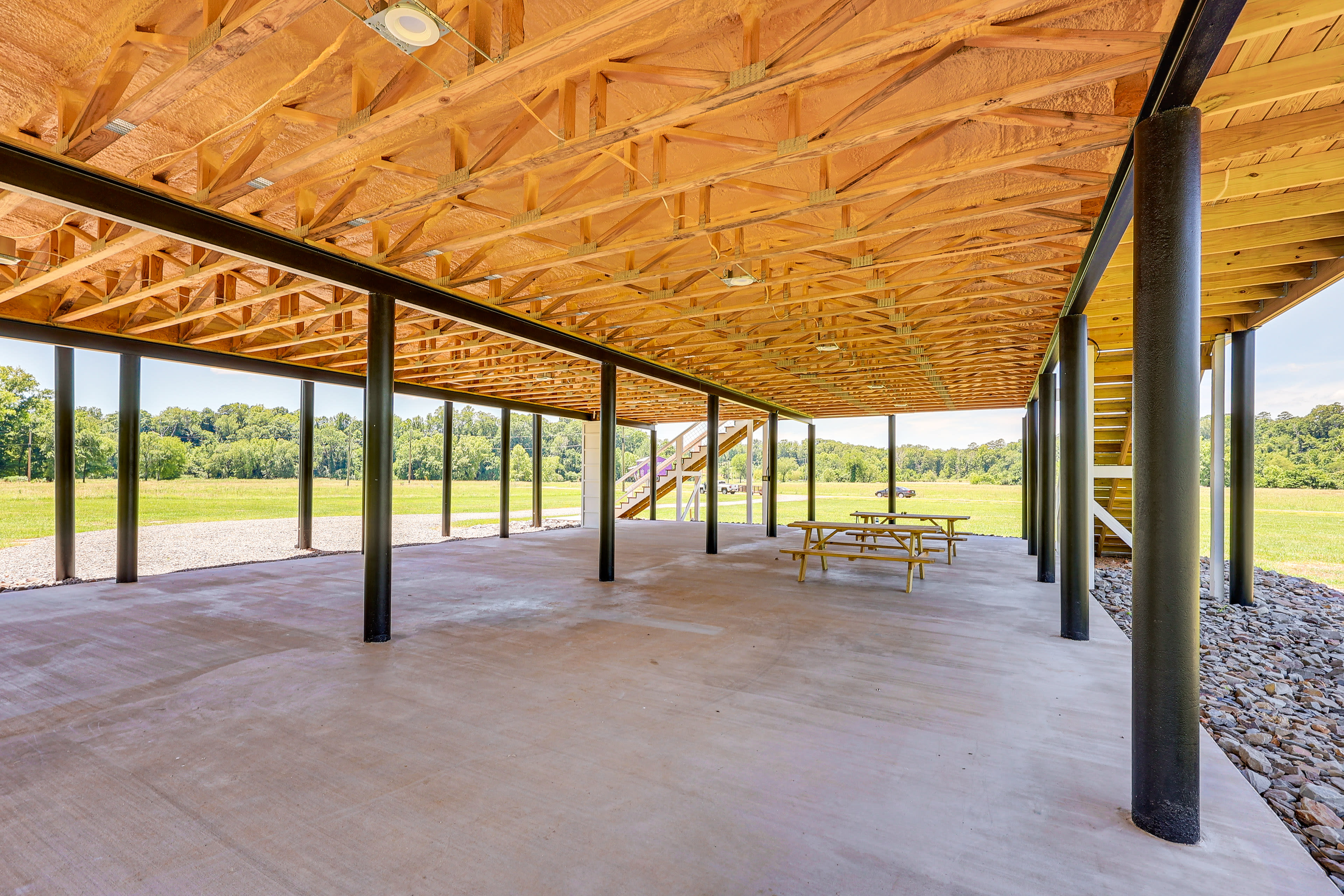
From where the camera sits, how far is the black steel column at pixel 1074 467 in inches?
221

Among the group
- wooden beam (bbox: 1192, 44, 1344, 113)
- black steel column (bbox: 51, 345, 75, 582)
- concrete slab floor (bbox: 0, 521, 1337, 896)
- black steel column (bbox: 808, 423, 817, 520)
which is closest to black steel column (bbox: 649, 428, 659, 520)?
black steel column (bbox: 808, 423, 817, 520)

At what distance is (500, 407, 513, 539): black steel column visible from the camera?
47.9 ft

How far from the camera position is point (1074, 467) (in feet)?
19.0

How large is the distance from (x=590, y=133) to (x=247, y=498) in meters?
24.2

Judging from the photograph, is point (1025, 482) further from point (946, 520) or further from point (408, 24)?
point (408, 24)

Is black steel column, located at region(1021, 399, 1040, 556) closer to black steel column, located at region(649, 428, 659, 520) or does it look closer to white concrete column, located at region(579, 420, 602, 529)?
black steel column, located at region(649, 428, 659, 520)

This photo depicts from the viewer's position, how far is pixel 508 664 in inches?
185

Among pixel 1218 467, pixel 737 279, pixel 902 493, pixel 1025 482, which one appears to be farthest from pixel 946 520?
pixel 902 493

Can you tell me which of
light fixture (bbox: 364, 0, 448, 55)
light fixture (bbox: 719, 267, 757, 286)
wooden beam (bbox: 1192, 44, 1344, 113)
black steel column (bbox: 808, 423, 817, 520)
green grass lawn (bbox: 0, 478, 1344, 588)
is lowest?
green grass lawn (bbox: 0, 478, 1344, 588)

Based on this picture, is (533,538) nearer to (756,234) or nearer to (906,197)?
(756,234)

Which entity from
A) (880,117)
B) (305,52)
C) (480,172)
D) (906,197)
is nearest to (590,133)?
(480,172)

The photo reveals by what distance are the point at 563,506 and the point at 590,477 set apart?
1218 cm

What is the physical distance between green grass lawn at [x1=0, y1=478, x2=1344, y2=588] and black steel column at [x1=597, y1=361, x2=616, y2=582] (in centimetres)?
609

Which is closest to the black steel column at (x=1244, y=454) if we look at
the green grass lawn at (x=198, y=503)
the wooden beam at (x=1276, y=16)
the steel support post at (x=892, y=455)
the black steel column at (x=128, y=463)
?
the wooden beam at (x=1276, y=16)
